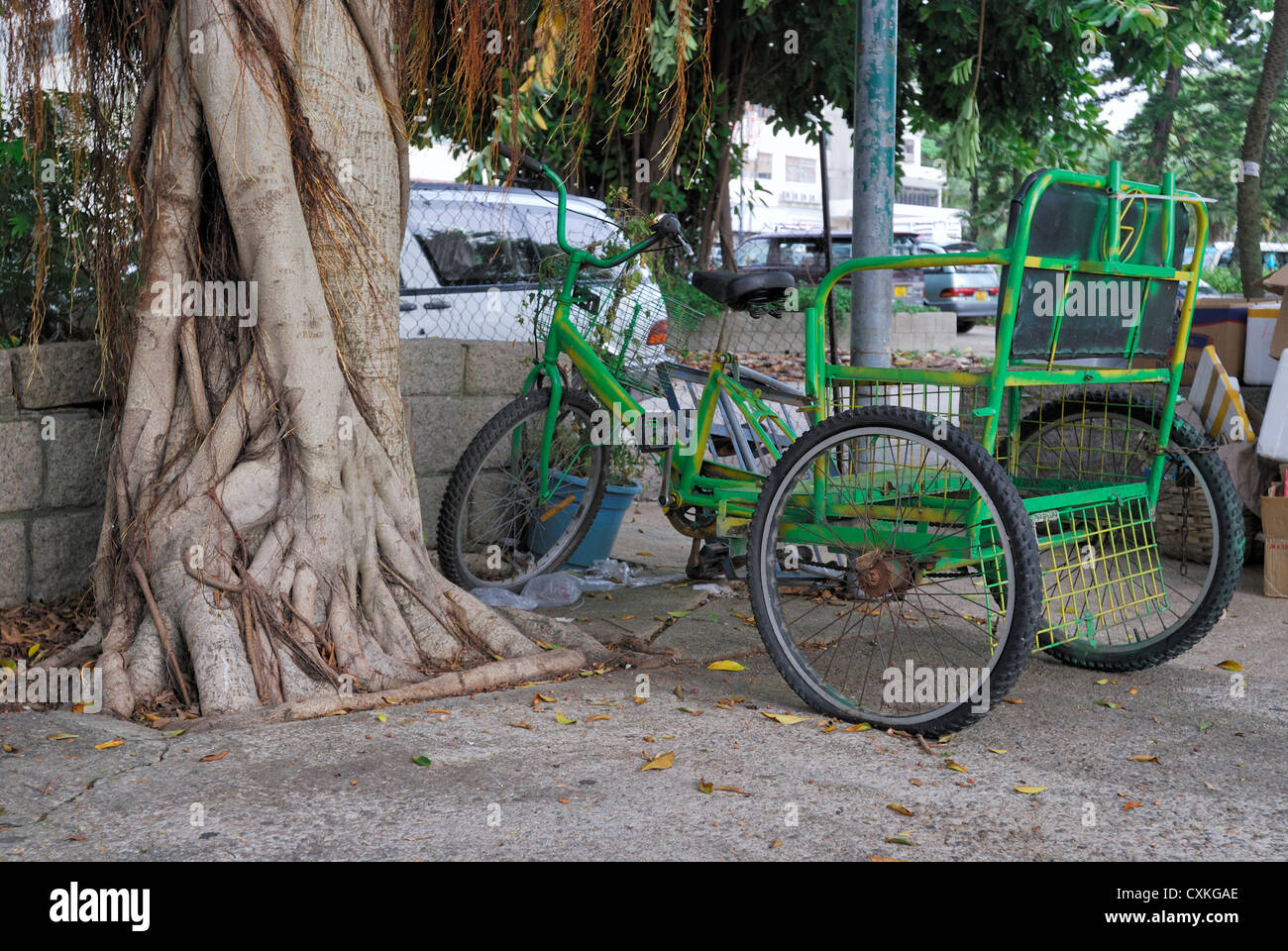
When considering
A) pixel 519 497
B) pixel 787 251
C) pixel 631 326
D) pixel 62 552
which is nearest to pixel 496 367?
pixel 519 497

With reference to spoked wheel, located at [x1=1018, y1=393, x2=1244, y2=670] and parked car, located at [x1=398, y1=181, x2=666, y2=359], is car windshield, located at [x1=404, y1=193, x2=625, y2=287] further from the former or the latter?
spoked wheel, located at [x1=1018, y1=393, x2=1244, y2=670]

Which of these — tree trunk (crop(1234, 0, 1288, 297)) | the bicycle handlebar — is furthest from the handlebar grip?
tree trunk (crop(1234, 0, 1288, 297))

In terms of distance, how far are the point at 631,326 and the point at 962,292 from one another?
17.1m

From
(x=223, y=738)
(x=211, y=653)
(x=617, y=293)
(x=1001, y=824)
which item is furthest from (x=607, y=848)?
(x=617, y=293)

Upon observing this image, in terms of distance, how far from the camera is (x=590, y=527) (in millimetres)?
5402

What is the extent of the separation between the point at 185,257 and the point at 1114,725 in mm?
3211

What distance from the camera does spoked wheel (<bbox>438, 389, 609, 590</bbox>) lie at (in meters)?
4.96

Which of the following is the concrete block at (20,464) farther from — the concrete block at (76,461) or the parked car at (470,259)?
the parked car at (470,259)

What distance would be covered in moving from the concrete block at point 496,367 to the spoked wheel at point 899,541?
87.3 inches

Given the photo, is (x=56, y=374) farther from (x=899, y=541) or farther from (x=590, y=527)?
(x=899, y=541)

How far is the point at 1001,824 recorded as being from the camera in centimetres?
286

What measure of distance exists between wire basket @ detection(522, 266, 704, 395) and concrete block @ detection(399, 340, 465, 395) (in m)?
0.73

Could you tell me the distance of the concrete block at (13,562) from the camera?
4328 millimetres

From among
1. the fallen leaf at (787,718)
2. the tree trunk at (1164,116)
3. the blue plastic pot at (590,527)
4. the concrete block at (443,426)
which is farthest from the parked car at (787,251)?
the fallen leaf at (787,718)
